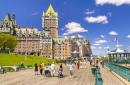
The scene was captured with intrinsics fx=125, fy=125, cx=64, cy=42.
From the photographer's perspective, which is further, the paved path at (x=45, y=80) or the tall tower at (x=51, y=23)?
the tall tower at (x=51, y=23)

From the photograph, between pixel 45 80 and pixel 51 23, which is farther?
pixel 51 23

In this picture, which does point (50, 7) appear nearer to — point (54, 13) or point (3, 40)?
point (54, 13)

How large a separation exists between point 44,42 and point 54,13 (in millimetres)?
34966

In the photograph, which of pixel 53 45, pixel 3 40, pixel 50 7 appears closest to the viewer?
pixel 3 40

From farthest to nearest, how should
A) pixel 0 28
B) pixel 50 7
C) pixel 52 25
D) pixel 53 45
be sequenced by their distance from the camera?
pixel 50 7, pixel 52 25, pixel 53 45, pixel 0 28

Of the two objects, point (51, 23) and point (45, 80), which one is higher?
point (51, 23)

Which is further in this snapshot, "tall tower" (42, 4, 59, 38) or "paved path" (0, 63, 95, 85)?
"tall tower" (42, 4, 59, 38)

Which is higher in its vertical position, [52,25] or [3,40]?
[52,25]

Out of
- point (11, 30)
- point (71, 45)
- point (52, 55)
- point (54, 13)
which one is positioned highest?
point (54, 13)

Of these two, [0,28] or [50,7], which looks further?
[50,7]

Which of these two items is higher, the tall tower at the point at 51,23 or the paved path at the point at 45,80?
the tall tower at the point at 51,23

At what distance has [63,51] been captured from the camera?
4402 inches

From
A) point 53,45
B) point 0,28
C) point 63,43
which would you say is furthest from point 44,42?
point 0,28

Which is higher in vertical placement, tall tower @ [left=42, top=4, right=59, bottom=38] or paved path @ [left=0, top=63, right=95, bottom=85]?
tall tower @ [left=42, top=4, right=59, bottom=38]
